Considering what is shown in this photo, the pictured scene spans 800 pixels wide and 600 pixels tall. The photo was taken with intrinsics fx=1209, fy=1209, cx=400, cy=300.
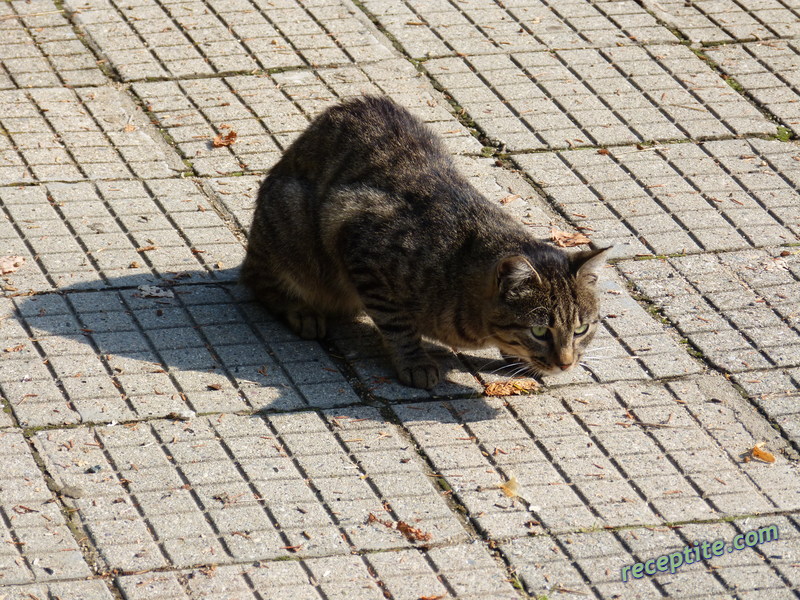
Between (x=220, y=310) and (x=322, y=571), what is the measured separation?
6.22 ft

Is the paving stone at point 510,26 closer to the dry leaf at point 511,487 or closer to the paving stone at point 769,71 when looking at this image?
the paving stone at point 769,71

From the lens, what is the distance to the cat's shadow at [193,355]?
16.9 feet

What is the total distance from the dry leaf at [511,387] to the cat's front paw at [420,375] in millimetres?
246

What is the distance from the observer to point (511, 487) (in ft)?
15.6

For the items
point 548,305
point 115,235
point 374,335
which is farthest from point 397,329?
point 115,235

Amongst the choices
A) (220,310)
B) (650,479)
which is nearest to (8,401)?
(220,310)

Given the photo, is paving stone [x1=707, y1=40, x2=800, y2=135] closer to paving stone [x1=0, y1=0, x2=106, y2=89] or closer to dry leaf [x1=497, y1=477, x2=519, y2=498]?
dry leaf [x1=497, y1=477, x2=519, y2=498]

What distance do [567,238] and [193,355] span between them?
2.16 metres

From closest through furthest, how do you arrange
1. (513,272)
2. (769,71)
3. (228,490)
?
(228,490)
(513,272)
(769,71)

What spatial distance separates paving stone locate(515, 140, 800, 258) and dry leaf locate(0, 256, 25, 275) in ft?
9.53

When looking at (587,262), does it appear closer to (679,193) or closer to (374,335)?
(374,335)

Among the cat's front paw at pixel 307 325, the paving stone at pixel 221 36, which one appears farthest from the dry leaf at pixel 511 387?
the paving stone at pixel 221 36

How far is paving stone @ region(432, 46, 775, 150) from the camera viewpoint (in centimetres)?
746

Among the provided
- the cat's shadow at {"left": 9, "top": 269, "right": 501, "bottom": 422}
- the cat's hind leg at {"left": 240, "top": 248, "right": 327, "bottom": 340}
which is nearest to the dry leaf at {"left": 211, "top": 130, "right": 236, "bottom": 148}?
the cat's shadow at {"left": 9, "top": 269, "right": 501, "bottom": 422}
